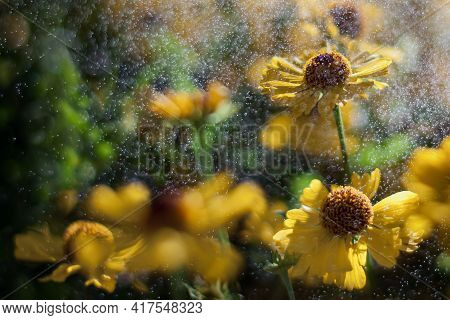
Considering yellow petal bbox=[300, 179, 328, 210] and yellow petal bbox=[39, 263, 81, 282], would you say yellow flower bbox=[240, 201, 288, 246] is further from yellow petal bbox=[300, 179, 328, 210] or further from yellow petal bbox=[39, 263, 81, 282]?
yellow petal bbox=[39, 263, 81, 282]

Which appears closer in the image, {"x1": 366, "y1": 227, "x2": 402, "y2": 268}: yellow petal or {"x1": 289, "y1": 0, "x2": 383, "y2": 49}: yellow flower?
{"x1": 366, "y1": 227, "x2": 402, "y2": 268}: yellow petal

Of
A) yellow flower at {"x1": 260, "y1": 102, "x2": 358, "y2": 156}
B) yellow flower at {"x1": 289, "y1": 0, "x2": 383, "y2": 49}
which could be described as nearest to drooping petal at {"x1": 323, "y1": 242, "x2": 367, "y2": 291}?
yellow flower at {"x1": 260, "y1": 102, "x2": 358, "y2": 156}

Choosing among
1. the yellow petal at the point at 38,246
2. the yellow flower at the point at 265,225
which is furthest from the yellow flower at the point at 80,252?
the yellow flower at the point at 265,225

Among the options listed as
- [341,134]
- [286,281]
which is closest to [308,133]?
[341,134]

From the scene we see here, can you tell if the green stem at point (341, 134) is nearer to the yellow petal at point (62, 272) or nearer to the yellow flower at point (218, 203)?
the yellow flower at point (218, 203)

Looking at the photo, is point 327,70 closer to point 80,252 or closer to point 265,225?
point 265,225

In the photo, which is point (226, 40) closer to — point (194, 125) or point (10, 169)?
point (194, 125)
